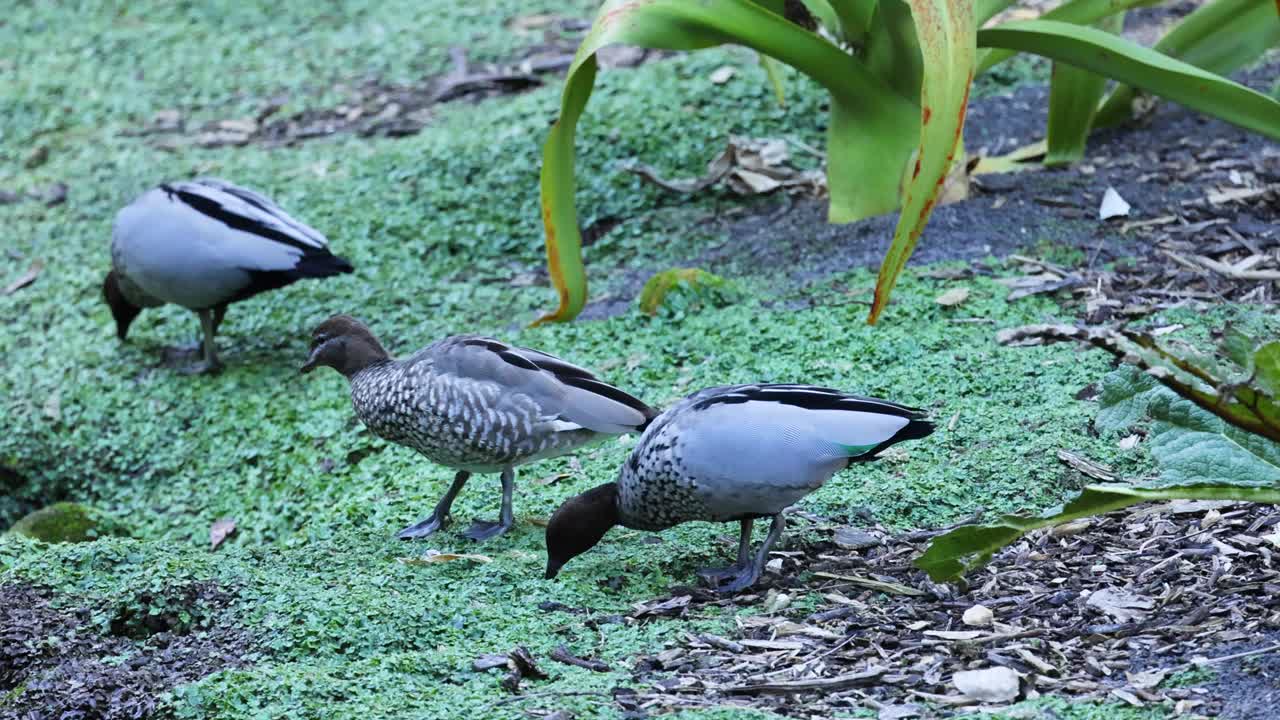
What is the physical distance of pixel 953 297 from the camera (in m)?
5.36

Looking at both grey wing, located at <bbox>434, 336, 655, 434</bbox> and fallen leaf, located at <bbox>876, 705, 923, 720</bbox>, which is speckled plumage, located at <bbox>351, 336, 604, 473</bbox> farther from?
fallen leaf, located at <bbox>876, 705, 923, 720</bbox>

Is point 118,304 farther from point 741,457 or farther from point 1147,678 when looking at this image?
point 1147,678

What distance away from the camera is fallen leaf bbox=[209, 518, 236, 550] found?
504 centimetres

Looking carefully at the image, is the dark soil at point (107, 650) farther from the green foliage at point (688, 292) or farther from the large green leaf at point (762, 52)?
the green foliage at point (688, 292)

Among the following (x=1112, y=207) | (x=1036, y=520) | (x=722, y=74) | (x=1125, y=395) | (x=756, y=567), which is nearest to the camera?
(x=1036, y=520)

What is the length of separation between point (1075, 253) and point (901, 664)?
293 centimetres

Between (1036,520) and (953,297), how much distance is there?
7.90 feet

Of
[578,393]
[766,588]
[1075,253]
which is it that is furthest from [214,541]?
[1075,253]

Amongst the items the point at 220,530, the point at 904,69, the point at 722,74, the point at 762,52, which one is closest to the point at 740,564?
the point at 220,530

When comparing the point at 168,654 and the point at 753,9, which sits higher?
the point at 753,9

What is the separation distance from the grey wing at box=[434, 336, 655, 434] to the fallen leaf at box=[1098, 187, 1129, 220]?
254 centimetres

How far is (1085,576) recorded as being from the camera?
11.5 ft

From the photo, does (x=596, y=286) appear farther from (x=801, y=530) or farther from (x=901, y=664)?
(x=901, y=664)

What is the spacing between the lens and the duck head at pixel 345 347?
4777mm
